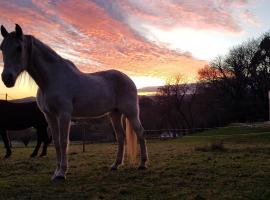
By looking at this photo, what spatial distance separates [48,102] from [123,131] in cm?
267

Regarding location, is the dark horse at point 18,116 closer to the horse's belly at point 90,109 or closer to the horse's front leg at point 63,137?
the horse's belly at point 90,109

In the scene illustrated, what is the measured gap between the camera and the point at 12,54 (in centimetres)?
713

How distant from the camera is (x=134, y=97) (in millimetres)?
9445

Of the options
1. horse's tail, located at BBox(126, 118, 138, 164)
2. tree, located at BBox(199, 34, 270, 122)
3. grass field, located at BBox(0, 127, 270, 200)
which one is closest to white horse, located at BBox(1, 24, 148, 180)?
horse's tail, located at BBox(126, 118, 138, 164)

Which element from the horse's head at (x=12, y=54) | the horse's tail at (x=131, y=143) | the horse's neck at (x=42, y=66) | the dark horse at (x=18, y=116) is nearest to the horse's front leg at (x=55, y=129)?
the horse's neck at (x=42, y=66)

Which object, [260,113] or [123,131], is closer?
[123,131]

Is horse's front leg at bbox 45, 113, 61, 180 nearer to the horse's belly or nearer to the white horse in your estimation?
the white horse

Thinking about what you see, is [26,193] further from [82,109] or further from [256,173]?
[256,173]

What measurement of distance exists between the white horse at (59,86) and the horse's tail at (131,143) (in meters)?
0.48

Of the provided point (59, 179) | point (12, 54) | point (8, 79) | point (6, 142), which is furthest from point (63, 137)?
point (6, 142)

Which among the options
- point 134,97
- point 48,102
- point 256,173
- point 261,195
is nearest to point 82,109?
point 48,102

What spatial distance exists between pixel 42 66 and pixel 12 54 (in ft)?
2.54

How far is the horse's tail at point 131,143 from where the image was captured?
958 cm

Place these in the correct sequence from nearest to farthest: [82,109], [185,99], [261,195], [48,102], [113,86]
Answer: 1. [261,195]
2. [48,102]
3. [82,109]
4. [113,86]
5. [185,99]
